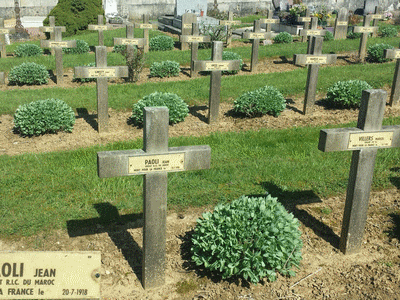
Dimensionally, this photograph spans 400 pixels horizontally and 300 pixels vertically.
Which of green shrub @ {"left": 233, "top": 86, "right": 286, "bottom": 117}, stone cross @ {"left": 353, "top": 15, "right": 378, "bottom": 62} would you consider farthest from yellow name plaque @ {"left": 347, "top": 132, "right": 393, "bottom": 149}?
stone cross @ {"left": 353, "top": 15, "right": 378, "bottom": 62}

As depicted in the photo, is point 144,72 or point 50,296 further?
point 144,72

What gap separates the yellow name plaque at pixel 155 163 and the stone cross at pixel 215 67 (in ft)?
19.6

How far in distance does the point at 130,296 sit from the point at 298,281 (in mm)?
1648

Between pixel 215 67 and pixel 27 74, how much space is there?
6416 millimetres

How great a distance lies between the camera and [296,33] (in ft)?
79.0

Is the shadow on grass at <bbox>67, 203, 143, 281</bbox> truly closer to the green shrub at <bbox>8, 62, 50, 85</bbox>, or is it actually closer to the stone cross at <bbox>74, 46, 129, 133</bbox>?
the stone cross at <bbox>74, 46, 129, 133</bbox>

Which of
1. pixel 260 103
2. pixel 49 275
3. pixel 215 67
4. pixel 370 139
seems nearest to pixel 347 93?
pixel 260 103

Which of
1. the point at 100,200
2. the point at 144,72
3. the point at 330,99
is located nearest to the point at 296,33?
the point at 144,72

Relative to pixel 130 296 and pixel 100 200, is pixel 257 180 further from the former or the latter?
pixel 130 296

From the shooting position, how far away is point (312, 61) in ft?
35.0

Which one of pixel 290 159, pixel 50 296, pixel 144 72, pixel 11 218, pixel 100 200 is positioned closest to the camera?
pixel 50 296

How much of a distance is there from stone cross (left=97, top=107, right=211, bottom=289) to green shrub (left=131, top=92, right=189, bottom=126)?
5.66 m

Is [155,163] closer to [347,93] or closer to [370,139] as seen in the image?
[370,139]

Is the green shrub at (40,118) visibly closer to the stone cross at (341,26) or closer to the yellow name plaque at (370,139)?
the yellow name plaque at (370,139)
